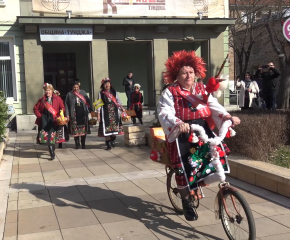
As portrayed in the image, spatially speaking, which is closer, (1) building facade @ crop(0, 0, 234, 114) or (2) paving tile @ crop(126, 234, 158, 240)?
(2) paving tile @ crop(126, 234, 158, 240)

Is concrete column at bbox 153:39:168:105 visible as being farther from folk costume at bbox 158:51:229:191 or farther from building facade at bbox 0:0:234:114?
folk costume at bbox 158:51:229:191

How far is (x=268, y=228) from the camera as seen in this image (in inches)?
161

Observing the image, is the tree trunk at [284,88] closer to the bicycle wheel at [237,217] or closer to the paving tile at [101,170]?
the paving tile at [101,170]

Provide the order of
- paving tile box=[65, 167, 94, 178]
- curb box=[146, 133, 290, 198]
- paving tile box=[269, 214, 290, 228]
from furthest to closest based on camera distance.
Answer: paving tile box=[65, 167, 94, 178] → curb box=[146, 133, 290, 198] → paving tile box=[269, 214, 290, 228]

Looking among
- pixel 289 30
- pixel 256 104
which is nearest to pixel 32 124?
pixel 256 104

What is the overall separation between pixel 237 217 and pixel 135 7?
12961mm

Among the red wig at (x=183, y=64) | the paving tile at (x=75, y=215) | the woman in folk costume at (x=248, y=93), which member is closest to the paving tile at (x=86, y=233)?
the paving tile at (x=75, y=215)

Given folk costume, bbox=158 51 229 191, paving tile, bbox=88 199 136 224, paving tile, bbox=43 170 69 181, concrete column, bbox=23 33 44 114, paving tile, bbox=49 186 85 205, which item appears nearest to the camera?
folk costume, bbox=158 51 229 191

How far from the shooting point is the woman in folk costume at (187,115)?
12.7ft

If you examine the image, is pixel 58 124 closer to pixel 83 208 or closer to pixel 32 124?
pixel 83 208

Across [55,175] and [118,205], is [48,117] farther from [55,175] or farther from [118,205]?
[118,205]

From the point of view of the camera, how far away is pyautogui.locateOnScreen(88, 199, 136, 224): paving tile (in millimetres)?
4508

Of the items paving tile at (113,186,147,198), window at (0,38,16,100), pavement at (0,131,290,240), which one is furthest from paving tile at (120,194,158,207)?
window at (0,38,16,100)

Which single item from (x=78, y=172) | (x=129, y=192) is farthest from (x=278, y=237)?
(x=78, y=172)
